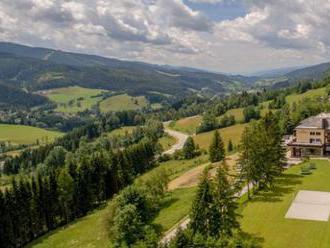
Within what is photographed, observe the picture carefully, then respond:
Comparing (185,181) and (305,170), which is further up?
(305,170)

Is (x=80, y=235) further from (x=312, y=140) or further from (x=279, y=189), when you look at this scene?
(x=312, y=140)

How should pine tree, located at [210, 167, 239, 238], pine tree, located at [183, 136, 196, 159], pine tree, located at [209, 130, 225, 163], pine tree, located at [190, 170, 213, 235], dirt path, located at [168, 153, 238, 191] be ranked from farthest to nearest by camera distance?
pine tree, located at [183, 136, 196, 159], pine tree, located at [209, 130, 225, 163], dirt path, located at [168, 153, 238, 191], pine tree, located at [210, 167, 239, 238], pine tree, located at [190, 170, 213, 235]

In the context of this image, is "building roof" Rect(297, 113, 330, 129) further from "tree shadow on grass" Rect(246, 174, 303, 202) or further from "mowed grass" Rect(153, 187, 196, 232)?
"mowed grass" Rect(153, 187, 196, 232)

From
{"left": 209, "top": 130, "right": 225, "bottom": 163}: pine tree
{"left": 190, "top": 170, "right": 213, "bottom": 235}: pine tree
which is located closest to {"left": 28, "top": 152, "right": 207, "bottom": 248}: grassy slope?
{"left": 190, "top": 170, "right": 213, "bottom": 235}: pine tree

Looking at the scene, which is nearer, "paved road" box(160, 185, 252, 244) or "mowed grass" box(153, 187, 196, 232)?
"paved road" box(160, 185, 252, 244)

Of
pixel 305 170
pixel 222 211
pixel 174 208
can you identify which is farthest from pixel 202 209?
pixel 305 170

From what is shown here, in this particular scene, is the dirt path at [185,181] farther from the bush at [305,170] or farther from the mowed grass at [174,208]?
the bush at [305,170]
